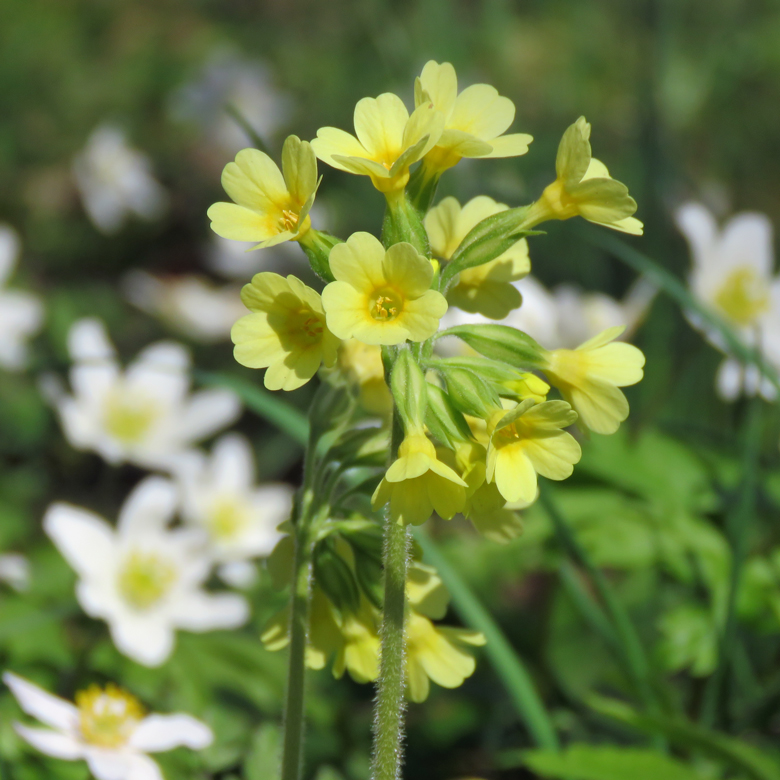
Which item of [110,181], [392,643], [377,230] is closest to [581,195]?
[392,643]

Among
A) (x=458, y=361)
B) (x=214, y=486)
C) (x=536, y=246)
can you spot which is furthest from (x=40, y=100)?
(x=458, y=361)

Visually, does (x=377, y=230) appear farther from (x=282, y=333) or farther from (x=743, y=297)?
(x=282, y=333)

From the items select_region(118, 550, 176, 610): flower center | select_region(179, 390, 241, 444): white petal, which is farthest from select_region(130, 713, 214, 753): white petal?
select_region(179, 390, 241, 444): white petal

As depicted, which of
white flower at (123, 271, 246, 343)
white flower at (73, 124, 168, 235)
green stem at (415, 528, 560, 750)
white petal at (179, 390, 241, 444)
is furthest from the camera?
white flower at (73, 124, 168, 235)

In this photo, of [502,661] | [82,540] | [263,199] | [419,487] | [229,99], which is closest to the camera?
[419,487]

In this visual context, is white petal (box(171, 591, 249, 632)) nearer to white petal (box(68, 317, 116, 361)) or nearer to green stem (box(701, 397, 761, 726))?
white petal (box(68, 317, 116, 361))

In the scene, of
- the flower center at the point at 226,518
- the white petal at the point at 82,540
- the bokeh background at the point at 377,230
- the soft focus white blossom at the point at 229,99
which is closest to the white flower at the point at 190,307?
the bokeh background at the point at 377,230
